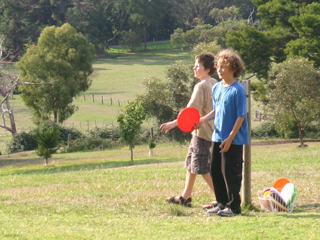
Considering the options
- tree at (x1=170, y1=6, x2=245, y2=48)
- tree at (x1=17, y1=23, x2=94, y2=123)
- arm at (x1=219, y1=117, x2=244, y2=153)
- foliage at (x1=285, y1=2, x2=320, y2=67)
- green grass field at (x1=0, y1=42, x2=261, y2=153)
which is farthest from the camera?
tree at (x1=170, y1=6, x2=245, y2=48)

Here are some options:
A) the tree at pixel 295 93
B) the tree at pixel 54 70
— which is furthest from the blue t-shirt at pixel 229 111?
the tree at pixel 54 70

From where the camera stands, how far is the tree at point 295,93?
98.5ft

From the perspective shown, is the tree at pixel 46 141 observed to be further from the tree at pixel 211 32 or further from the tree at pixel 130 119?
the tree at pixel 211 32

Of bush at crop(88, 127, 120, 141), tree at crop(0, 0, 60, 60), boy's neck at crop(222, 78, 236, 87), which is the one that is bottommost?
bush at crop(88, 127, 120, 141)

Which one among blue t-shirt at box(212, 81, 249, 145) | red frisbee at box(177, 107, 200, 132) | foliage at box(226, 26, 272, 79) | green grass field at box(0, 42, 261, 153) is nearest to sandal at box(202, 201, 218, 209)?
blue t-shirt at box(212, 81, 249, 145)

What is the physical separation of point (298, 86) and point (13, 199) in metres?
24.5

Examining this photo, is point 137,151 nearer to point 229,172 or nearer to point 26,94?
point 26,94

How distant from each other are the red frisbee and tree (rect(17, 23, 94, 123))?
3866cm

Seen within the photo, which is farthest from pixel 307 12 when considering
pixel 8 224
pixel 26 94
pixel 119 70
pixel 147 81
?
pixel 119 70

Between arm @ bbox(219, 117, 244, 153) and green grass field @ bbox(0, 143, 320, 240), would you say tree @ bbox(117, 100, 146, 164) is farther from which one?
arm @ bbox(219, 117, 244, 153)

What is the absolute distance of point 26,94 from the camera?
44.8 metres

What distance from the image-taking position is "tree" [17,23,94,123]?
4444 centimetres

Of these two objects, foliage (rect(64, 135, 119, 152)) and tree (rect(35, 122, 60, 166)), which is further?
foliage (rect(64, 135, 119, 152))

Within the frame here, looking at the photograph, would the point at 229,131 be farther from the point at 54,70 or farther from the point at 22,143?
the point at 54,70
